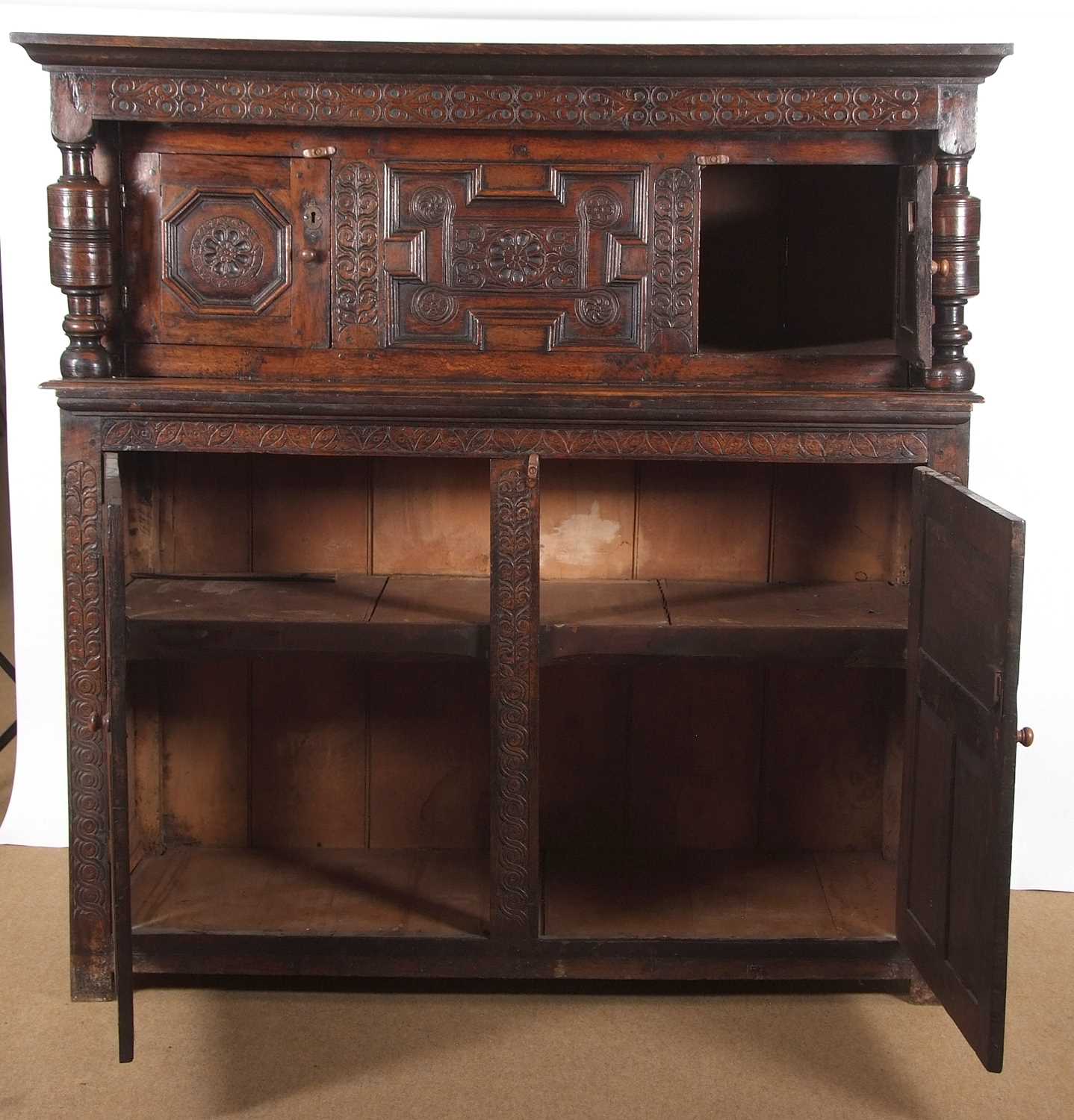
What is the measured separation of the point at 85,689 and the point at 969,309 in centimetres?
221

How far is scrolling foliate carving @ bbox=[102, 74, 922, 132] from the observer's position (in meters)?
3.06

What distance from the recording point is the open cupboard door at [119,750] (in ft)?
8.73

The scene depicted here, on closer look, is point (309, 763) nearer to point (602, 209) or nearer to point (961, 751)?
point (602, 209)

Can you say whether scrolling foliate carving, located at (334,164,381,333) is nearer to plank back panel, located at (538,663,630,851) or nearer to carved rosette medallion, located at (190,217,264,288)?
carved rosette medallion, located at (190,217,264,288)

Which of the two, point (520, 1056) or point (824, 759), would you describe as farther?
point (824, 759)

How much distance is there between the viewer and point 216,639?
3.22 metres

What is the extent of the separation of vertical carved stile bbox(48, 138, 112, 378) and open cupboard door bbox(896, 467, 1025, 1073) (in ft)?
5.36

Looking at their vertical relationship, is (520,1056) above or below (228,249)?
below

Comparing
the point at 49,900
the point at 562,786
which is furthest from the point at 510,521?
the point at 49,900

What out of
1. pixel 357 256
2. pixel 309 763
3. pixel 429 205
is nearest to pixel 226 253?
pixel 357 256

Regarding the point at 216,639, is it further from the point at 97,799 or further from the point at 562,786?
the point at 562,786

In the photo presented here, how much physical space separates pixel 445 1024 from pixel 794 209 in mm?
1917

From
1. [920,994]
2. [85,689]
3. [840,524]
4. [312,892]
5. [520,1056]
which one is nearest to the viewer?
[520,1056]

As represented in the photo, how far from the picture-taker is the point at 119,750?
2684 mm
